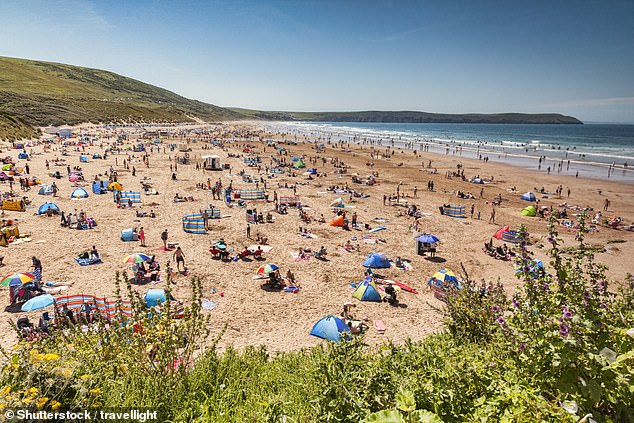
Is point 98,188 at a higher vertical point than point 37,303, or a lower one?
higher

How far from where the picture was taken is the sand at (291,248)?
13.1 metres

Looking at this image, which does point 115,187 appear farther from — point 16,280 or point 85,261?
point 16,280

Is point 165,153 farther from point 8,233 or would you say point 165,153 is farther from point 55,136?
point 8,233

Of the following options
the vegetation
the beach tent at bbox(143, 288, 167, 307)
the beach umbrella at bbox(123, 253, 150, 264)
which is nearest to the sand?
the beach umbrella at bbox(123, 253, 150, 264)

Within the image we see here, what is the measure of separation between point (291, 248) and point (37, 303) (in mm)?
11882

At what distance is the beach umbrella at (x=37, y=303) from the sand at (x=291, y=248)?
2.43 ft

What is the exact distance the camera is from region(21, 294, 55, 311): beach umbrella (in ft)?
38.6

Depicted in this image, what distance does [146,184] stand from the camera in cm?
3319

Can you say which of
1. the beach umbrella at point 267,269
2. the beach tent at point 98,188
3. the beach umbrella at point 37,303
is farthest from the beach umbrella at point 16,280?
the beach tent at point 98,188

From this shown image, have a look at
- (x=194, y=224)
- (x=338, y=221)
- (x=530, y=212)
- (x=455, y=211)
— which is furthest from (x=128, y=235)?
(x=530, y=212)

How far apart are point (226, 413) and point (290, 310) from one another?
29.3 ft

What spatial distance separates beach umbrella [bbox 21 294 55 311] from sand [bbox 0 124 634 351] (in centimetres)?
74

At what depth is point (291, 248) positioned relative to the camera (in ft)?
66.4

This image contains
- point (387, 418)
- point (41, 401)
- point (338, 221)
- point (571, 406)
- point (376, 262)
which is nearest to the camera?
point (387, 418)
